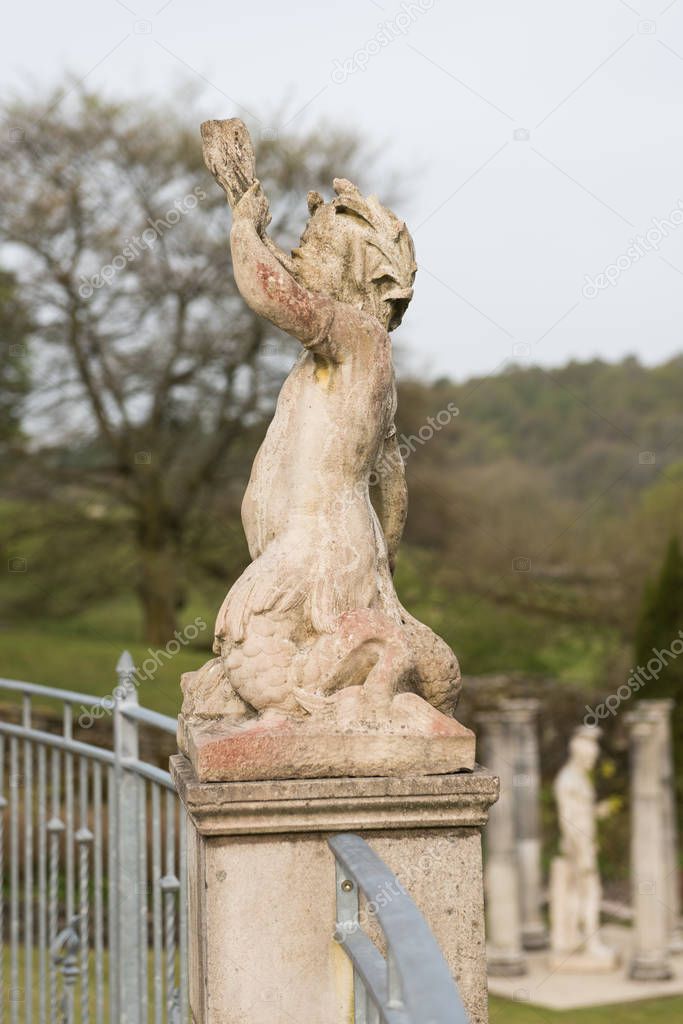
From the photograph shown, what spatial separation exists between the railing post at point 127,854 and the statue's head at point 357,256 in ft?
4.86

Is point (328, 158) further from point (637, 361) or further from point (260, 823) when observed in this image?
point (260, 823)

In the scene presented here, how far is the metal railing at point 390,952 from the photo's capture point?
1737 millimetres

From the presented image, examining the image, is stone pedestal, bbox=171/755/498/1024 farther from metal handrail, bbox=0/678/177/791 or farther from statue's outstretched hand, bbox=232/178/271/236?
statue's outstretched hand, bbox=232/178/271/236

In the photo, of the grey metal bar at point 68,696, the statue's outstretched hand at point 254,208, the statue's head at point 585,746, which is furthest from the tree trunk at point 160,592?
the statue's outstretched hand at point 254,208

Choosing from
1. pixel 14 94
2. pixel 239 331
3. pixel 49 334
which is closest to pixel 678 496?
pixel 239 331


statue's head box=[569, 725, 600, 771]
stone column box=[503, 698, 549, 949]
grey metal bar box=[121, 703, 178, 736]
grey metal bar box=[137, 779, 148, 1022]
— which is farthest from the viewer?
stone column box=[503, 698, 549, 949]

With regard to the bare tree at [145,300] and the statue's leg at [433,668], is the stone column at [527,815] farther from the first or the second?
the statue's leg at [433,668]

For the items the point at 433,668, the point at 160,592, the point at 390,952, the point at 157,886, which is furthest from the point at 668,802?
the point at 390,952

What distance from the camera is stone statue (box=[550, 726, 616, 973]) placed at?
51.2ft

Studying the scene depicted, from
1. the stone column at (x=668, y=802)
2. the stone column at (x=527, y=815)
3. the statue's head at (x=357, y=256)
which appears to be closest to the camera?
the statue's head at (x=357, y=256)

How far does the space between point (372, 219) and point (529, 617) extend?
21390 mm

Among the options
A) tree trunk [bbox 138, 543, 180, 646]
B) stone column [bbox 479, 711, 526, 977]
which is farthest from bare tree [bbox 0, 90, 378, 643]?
stone column [bbox 479, 711, 526, 977]

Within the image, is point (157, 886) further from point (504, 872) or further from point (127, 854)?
point (504, 872)

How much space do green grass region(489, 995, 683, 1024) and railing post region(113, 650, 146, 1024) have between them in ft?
33.3
